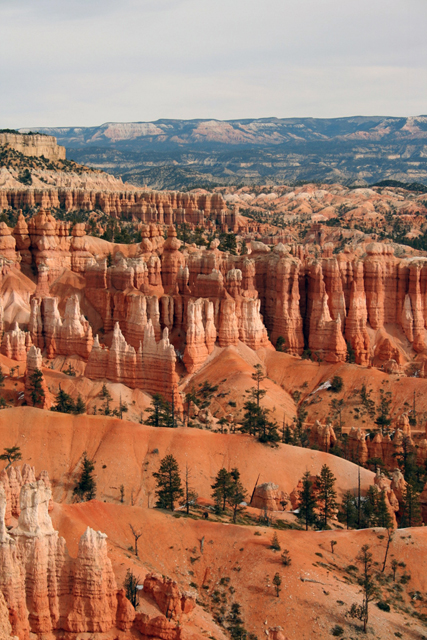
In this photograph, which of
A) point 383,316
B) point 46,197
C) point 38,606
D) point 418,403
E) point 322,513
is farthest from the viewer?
point 46,197

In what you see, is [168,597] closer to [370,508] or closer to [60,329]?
[370,508]

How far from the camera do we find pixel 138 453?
75.1 m

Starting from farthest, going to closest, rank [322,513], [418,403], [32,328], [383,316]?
Result: 1. [383,316]
2. [32,328]
3. [418,403]
4. [322,513]

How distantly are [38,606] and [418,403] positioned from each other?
5891cm

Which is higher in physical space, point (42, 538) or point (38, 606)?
point (42, 538)

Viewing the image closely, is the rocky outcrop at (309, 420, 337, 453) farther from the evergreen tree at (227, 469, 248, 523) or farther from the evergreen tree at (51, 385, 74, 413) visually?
the evergreen tree at (51, 385, 74, 413)

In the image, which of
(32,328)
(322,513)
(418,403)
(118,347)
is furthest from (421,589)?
(32,328)

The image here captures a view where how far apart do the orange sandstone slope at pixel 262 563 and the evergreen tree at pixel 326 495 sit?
674cm

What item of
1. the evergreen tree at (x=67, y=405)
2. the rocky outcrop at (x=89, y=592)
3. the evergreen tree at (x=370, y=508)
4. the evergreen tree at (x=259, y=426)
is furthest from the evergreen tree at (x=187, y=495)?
the rocky outcrop at (x=89, y=592)

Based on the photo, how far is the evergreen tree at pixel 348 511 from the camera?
67.6 metres

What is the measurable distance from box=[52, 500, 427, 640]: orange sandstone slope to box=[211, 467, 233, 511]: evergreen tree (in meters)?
7.22

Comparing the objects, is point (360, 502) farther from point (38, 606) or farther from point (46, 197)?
point (46, 197)

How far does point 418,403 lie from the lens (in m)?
92.2

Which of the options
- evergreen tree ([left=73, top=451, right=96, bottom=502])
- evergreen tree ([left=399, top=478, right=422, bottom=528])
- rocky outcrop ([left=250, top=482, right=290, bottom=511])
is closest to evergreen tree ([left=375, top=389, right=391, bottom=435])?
evergreen tree ([left=399, top=478, right=422, bottom=528])
